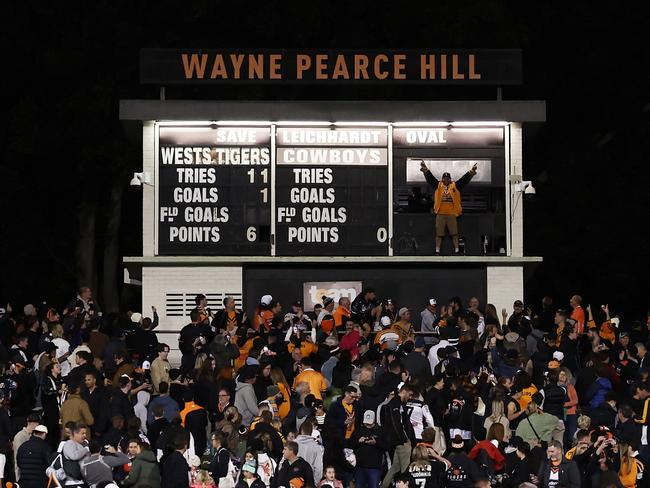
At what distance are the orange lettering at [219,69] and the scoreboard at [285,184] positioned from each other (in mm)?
1089

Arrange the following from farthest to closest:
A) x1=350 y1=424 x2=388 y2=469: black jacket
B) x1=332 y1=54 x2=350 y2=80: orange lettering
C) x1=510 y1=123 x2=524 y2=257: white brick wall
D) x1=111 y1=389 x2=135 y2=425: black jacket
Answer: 1. x1=332 y1=54 x2=350 y2=80: orange lettering
2. x1=510 y1=123 x2=524 y2=257: white brick wall
3. x1=111 y1=389 x2=135 y2=425: black jacket
4. x1=350 y1=424 x2=388 y2=469: black jacket

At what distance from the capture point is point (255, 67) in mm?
35906

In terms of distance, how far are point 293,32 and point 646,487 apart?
3115 cm

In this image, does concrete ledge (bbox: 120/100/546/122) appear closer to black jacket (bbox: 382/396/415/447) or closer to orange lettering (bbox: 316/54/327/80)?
orange lettering (bbox: 316/54/327/80)

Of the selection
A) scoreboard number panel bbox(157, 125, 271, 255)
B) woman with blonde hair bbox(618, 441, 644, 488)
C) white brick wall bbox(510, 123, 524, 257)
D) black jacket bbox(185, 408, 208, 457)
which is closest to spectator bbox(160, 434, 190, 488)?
black jacket bbox(185, 408, 208, 457)

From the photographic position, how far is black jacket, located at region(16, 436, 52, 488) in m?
24.1

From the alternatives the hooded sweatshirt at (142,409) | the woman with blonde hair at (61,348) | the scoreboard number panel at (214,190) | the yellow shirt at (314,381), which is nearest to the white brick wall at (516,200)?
the scoreboard number panel at (214,190)

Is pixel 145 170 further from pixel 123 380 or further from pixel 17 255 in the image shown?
pixel 17 255

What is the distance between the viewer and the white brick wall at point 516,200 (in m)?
35.4

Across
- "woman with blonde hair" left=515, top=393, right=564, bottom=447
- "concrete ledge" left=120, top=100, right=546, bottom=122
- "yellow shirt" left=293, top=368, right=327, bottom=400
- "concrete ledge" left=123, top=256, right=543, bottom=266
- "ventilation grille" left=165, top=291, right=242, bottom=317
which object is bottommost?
"woman with blonde hair" left=515, top=393, right=564, bottom=447

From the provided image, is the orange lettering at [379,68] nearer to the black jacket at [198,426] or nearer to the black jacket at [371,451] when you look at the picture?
the black jacket at [198,426]

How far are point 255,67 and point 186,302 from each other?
4.78m

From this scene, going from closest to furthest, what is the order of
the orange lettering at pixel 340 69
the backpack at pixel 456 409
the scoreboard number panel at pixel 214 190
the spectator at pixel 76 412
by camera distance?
the spectator at pixel 76 412 → the backpack at pixel 456 409 → the scoreboard number panel at pixel 214 190 → the orange lettering at pixel 340 69

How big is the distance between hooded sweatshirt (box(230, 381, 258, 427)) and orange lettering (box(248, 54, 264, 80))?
1100 cm
